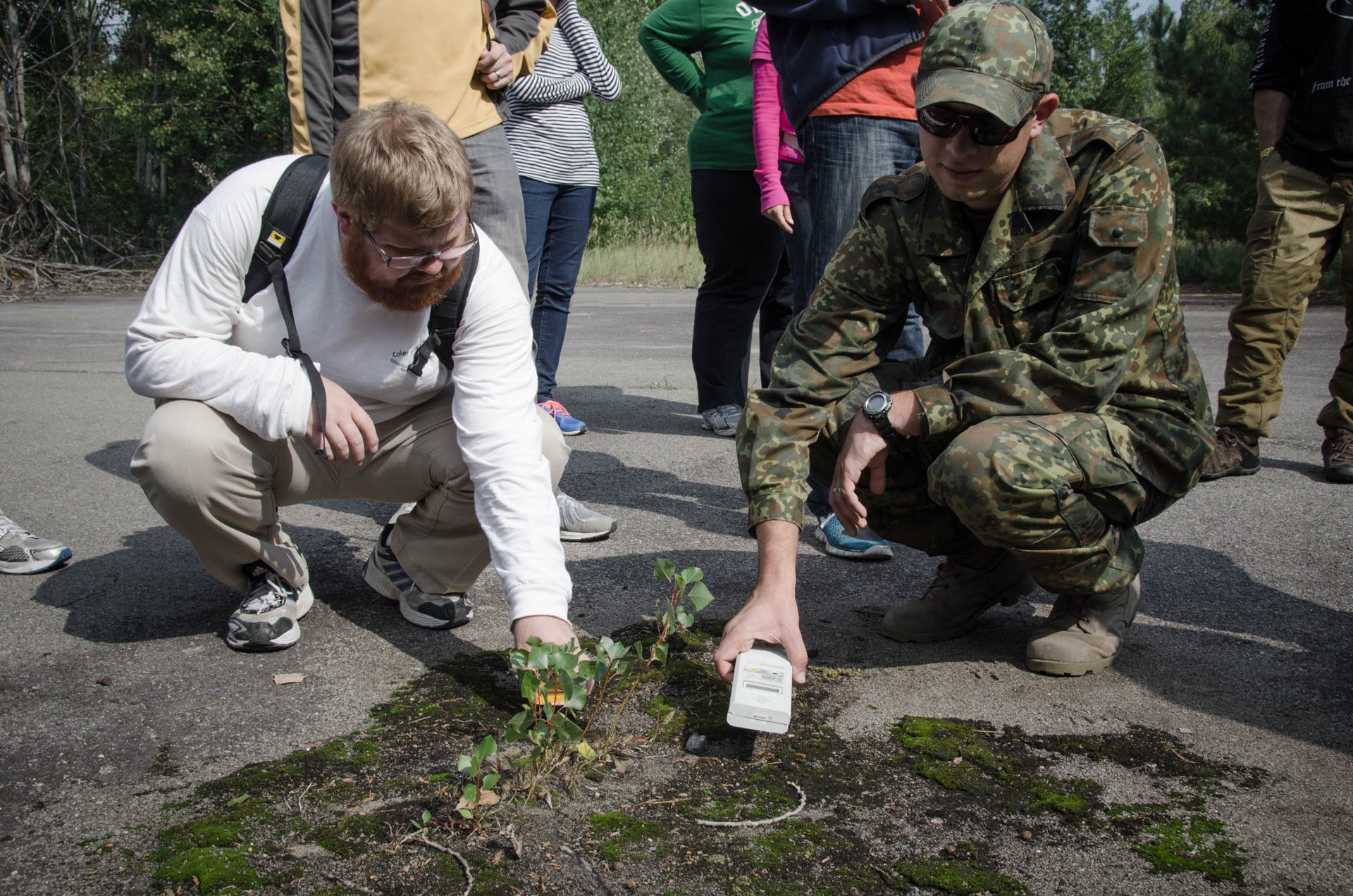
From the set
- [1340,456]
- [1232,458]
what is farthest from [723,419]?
[1340,456]

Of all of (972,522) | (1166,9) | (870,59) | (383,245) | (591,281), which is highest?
(1166,9)

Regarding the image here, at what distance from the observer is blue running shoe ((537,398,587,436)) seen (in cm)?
507

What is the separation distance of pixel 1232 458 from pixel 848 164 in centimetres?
244

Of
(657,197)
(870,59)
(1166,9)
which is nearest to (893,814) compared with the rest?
(870,59)

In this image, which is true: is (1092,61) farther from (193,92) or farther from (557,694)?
(557,694)

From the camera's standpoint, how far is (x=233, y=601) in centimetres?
315

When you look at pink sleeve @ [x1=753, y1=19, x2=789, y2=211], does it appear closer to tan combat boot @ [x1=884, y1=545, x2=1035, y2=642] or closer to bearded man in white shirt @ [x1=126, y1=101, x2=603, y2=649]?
bearded man in white shirt @ [x1=126, y1=101, x2=603, y2=649]

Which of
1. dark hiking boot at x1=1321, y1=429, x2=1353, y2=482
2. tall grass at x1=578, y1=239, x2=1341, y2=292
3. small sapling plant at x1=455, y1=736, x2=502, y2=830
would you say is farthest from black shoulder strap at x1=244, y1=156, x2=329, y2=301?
tall grass at x1=578, y1=239, x2=1341, y2=292

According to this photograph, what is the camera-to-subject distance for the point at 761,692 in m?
2.09

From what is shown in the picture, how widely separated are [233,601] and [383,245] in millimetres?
1399

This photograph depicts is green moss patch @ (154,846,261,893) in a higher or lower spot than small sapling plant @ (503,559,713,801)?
lower

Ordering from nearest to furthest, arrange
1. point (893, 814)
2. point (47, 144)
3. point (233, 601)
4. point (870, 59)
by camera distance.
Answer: point (893, 814) < point (233, 601) < point (870, 59) < point (47, 144)

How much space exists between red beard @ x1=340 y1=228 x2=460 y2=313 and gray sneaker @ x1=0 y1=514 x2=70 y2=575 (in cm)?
170

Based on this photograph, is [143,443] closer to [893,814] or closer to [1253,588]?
[893,814]
